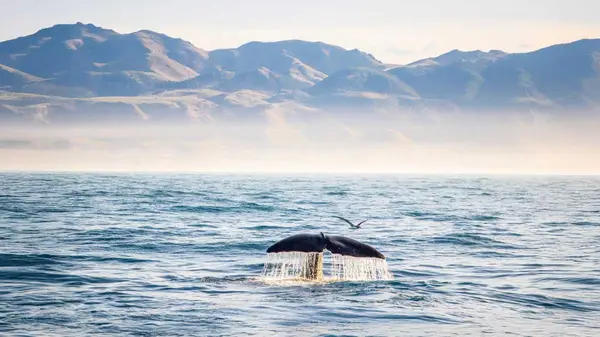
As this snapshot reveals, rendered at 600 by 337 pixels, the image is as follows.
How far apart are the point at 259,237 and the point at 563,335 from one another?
19587mm

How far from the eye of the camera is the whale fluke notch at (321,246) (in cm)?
1562

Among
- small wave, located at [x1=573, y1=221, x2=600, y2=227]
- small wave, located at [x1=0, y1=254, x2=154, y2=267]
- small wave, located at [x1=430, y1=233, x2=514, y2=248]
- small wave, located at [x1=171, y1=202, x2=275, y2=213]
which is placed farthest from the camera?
small wave, located at [x1=171, y1=202, x2=275, y2=213]

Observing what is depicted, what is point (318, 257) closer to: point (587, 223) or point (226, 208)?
point (587, 223)

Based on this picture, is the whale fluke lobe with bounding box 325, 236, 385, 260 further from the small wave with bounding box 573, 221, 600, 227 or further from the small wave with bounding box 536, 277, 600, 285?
the small wave with bounding box 573, 221, 600, 227

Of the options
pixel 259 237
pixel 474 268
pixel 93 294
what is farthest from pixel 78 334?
pixel 259 237

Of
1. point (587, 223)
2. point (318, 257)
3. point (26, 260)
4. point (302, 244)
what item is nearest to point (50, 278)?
point (26, 260)

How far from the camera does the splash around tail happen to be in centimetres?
1573

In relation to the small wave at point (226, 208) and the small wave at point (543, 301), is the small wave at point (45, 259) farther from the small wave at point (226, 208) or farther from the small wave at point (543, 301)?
the small wave at point (226, 208)

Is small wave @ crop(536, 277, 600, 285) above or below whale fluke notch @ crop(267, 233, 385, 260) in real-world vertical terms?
below

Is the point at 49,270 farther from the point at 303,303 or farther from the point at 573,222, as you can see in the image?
the point at 573,222

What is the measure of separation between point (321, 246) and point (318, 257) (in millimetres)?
3393

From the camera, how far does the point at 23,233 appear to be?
33281 millimetres

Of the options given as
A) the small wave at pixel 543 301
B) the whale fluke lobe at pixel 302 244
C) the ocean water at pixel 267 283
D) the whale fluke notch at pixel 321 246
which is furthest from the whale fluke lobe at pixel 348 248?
the small wave at pixel 543 301

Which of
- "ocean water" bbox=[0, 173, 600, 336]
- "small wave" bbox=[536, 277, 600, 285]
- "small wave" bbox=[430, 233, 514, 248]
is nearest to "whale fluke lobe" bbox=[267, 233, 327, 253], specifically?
"ocean water" bbox=[0, 173, 600, 336]
